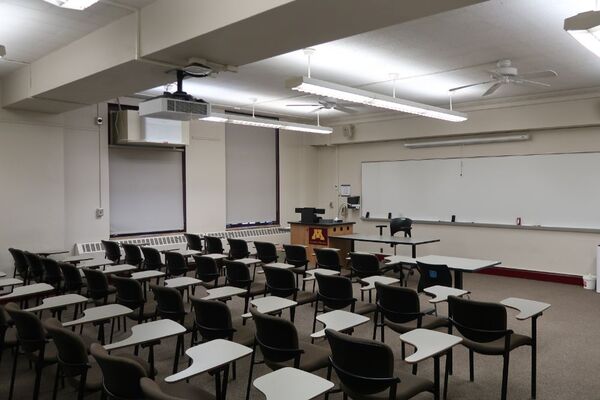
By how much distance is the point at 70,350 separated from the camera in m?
2.73

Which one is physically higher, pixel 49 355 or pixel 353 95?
pixel 353 95

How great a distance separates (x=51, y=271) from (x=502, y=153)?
756 cm

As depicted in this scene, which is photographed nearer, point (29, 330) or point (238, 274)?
point (29, 330)

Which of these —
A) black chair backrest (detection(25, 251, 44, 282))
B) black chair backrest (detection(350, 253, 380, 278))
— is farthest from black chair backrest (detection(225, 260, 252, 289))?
black chair backrest (detection(25, 251, 44, 282))

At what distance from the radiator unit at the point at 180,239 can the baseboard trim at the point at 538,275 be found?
14.4 feet

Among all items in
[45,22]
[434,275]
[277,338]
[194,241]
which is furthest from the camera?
[194,241]

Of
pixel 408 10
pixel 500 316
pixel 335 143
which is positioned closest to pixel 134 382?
pixel 500 316

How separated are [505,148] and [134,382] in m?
7.85

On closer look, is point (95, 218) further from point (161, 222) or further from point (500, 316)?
point (500, 316)

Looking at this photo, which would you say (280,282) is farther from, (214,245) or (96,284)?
(214,245)

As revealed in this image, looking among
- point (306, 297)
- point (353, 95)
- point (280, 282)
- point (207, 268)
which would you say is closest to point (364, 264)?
point (306, 297)

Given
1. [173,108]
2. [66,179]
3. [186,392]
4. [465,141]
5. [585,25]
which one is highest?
[585,25]

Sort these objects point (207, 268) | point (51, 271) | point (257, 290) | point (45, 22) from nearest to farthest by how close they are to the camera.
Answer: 1. point (45, 22)
2. point (257, 290)
3. point (51, 271)
4. point (207, 268)

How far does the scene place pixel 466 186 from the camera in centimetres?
884
